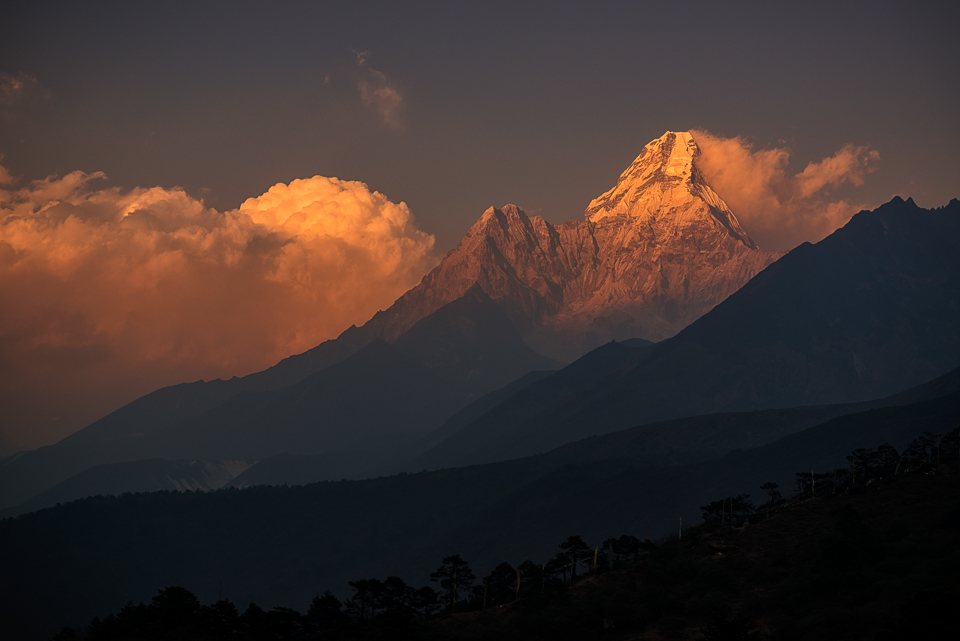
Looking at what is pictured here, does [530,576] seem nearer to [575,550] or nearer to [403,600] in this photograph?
[575,550]

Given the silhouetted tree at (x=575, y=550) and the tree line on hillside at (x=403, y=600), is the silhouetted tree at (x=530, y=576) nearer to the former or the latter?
the tree line on hillside at (x=403, y=600)

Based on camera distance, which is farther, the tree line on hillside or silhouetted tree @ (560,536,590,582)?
silhouetted tree @ (560,536,590,582)

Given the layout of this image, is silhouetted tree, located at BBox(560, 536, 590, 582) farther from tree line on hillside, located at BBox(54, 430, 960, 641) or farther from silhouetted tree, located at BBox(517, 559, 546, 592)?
silhouetted tree, located at BBox(517, 559, 546, 592)

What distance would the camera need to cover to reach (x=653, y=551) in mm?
114500

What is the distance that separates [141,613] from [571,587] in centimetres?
5799

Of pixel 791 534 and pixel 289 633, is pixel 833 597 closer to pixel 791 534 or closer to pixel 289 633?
pixel 791 534

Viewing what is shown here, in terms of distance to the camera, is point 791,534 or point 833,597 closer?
point 833,597

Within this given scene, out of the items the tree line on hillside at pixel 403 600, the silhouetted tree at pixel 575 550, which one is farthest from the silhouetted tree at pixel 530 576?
the silhouetted tree at pixel 575 550

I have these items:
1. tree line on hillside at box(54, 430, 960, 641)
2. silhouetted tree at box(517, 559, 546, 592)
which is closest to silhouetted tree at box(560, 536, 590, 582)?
tree line on hillside at box(54, 430, 960, 641)

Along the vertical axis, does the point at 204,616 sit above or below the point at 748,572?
above

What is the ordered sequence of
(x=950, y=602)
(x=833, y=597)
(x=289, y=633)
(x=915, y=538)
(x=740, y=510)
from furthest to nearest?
(x=740, y=510), (x=289, y=633), (x=915, y=538), (x=833, y=597), (x=950, y=602)

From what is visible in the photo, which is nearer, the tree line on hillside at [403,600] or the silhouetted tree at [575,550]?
the tree line on hillside at [403,600]

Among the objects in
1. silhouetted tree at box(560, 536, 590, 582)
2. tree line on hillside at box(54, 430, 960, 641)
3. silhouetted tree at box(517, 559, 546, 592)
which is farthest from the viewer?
silhouetted tree at box(560, 536, 590, 582)

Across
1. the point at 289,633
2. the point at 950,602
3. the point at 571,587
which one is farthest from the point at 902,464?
the point at 289,633
